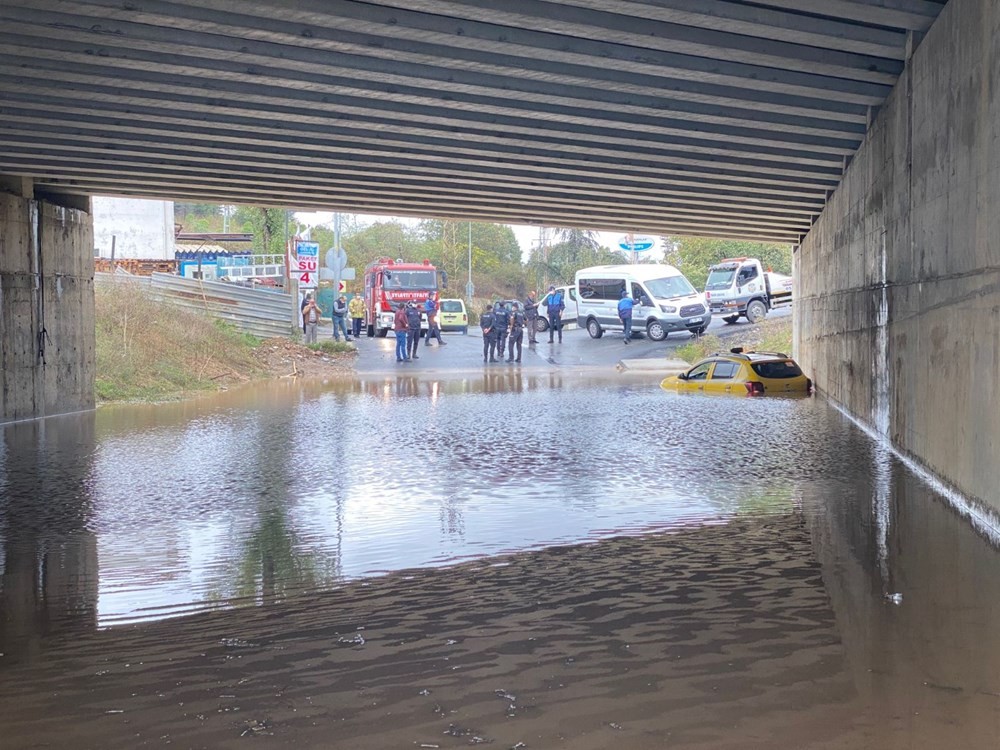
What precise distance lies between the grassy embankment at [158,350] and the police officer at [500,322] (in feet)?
25.7

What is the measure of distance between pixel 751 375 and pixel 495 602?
52.2 feet

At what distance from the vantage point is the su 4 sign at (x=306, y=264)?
111ft

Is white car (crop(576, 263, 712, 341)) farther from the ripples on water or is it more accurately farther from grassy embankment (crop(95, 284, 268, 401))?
the ripples on water

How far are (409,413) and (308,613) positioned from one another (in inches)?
540

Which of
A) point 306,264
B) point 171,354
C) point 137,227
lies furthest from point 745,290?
point 137,227

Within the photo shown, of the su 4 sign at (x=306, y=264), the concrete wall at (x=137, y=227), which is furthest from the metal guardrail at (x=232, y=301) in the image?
the concrete wall at (x=137, y=227)

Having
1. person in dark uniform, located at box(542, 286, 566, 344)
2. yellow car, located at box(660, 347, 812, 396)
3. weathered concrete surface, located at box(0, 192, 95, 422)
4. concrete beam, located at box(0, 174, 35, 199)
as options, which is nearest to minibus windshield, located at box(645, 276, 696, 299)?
person in dark uniform, located at box(542, 286, 566, 344)

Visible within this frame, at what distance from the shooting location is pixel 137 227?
205 ft

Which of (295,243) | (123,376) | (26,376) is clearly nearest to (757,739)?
(26,376)

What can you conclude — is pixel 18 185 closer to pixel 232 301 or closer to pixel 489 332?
pixel 232 301

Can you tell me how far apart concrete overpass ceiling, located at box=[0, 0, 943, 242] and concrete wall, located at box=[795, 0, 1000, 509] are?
3.73 feet

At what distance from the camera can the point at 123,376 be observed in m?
26.0

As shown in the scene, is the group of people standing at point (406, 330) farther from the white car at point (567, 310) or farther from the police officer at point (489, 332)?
the white car at point (567, 310)

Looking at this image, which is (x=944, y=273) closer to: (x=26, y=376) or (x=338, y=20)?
(x=338, y=20)
